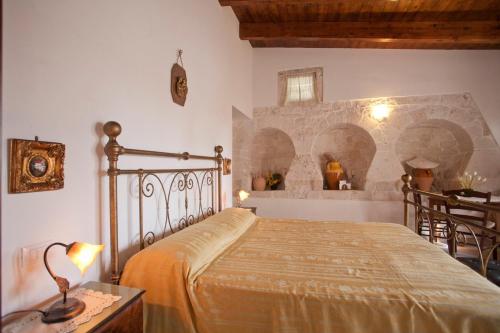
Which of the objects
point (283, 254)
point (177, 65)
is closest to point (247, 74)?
point (177, 65)

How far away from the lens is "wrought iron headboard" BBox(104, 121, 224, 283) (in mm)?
1257

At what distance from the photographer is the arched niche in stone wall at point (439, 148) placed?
3.99 m

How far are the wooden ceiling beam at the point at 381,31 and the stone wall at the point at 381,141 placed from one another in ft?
2.60

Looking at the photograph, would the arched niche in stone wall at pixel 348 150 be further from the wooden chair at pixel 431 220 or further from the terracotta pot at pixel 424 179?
the wooden chair at pixel 431 220

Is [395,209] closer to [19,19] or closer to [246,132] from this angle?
[246,132]

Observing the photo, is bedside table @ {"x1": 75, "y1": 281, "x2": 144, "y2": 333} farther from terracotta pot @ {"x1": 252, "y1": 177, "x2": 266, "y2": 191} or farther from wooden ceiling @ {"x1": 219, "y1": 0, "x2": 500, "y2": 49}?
terracotta pot @ {"x1": 252, "y1": 177, "x2": 266, "y2": 191}

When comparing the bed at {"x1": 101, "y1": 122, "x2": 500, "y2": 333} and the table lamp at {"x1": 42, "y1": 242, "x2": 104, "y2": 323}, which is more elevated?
the table lamp at {"x1": 42, "y1": 242, "x2": 104, "y2": 323}

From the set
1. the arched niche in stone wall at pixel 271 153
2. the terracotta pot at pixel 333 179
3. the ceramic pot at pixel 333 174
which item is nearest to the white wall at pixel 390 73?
the arched niche in stone wall at pixel 271 153

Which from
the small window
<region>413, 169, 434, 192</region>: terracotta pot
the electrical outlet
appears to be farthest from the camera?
the small window

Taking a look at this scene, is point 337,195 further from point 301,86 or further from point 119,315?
point 119,315

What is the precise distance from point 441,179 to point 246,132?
A: 3.11 m

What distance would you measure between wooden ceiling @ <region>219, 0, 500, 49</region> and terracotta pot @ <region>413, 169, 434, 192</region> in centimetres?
172

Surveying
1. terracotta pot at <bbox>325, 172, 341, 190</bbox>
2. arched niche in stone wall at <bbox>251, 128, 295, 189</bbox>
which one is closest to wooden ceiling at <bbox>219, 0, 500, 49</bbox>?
arched niche in stone wall at <bbox>251, 128, 295, 189</bbox>

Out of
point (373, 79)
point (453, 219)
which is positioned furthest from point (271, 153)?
point (453, 219)
